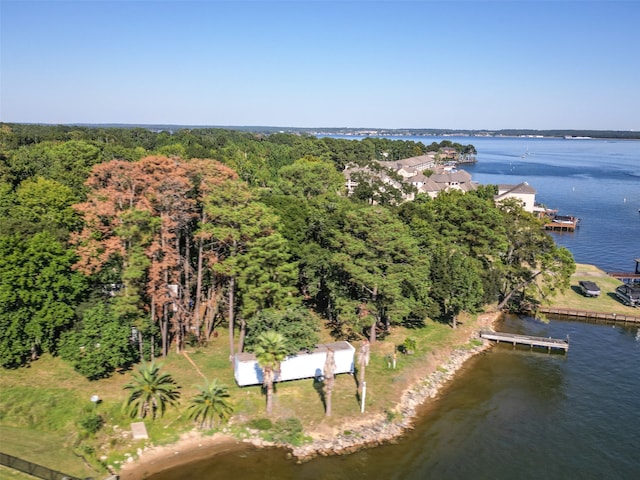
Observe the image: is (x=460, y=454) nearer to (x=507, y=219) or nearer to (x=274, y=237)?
(x=274, y=237)

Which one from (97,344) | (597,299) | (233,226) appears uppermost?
(233,226)

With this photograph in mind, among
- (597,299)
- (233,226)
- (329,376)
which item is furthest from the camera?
(597,299)

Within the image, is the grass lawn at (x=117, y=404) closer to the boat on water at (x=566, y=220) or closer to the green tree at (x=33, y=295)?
the green tree at (x=33, y=295)

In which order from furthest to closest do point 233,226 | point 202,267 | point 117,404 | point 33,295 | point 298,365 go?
point 202,267
point 233,226
point 298,365
point 33,295
point 117,404

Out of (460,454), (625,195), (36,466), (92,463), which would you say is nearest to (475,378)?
(460,454)

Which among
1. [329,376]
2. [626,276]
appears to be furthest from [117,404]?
[626,276]

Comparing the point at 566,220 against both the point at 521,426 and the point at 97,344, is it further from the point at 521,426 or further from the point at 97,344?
the point at 97,344
